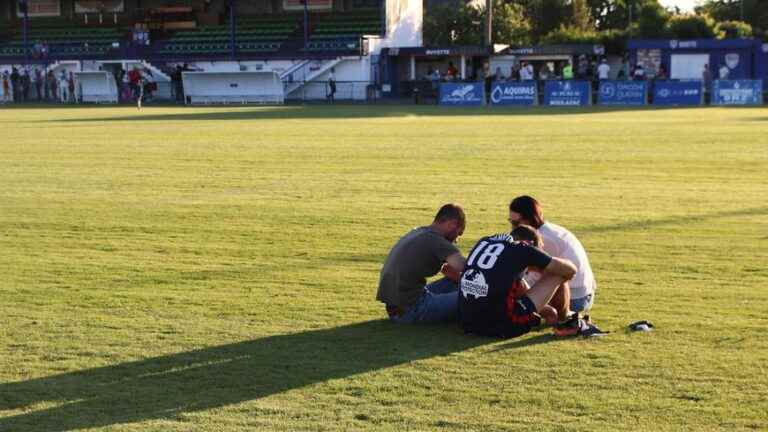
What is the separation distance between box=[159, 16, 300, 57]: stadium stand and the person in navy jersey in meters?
55.8

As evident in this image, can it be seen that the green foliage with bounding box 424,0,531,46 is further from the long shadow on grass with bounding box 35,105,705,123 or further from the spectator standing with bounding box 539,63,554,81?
the long shadow on grass with bounding box 35,105,705,123

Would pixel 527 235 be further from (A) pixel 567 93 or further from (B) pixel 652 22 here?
(B) pixel 652 22

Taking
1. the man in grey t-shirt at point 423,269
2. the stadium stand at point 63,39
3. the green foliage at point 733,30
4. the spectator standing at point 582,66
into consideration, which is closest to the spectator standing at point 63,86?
the stadium stand at point 63,39

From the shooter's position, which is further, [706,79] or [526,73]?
[526,73]

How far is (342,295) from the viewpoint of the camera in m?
10.4

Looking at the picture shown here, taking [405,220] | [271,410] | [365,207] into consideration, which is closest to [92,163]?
[365,207]

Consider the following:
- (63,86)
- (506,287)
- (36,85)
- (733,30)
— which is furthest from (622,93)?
(506,287)

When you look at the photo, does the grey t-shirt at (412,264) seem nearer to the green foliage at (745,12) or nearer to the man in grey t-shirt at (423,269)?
the man in grey t-shirt at (423,269)

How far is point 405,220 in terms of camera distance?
14.6 metres

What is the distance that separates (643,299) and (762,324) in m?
1.24

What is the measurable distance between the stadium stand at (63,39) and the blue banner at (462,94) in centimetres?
2392

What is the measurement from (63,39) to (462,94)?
31707mm

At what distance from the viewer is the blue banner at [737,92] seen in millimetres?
46781

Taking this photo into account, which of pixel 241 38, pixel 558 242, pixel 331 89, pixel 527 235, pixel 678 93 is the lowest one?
pixel 558 242
